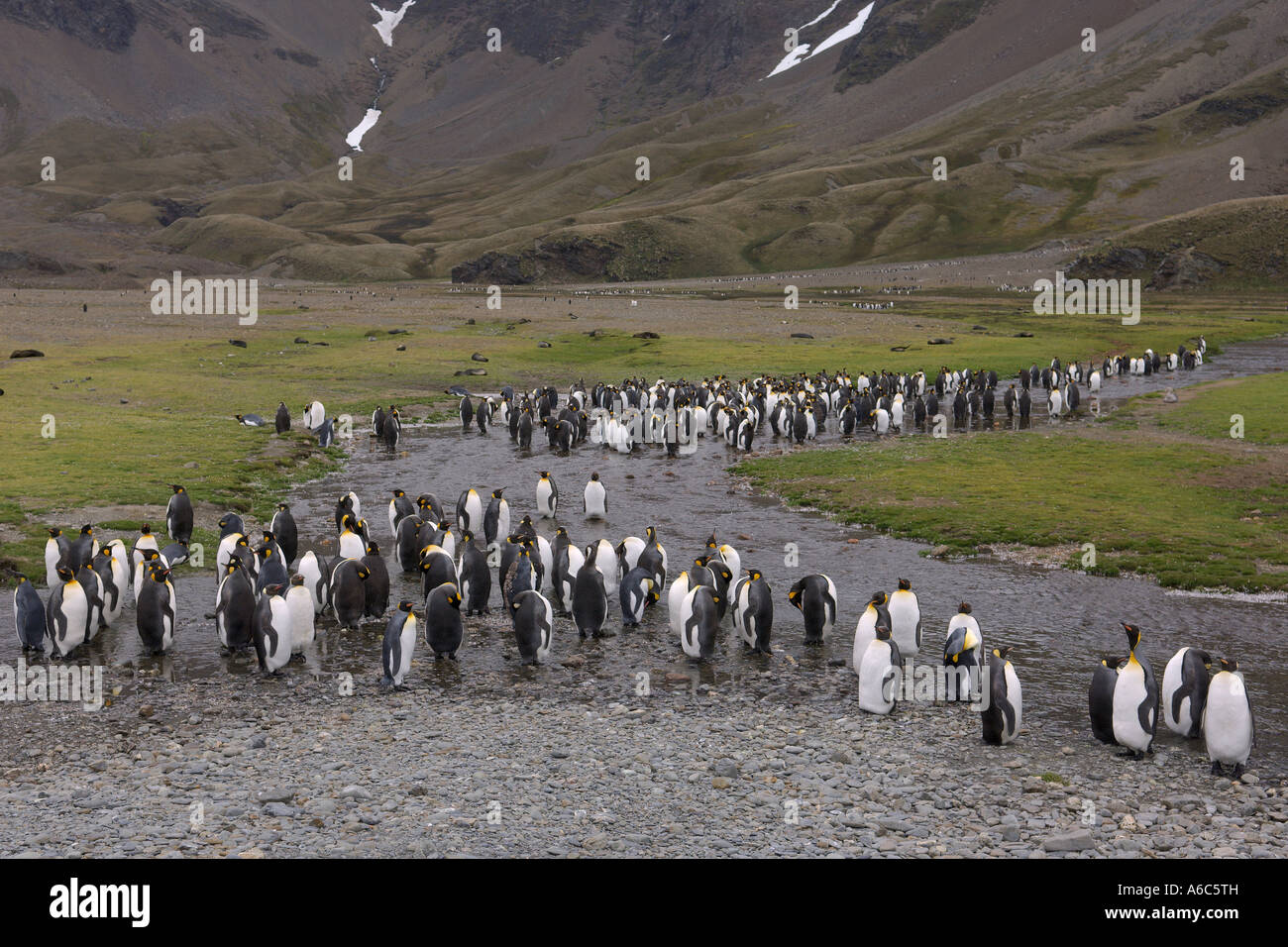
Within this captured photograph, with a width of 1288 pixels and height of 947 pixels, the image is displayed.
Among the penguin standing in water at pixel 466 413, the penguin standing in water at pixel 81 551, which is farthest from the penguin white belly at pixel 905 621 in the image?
the penguin standing in water at pixel 466 413

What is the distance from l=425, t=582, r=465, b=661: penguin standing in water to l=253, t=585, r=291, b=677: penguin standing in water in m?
1.71

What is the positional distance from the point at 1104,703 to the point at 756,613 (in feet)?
14.0

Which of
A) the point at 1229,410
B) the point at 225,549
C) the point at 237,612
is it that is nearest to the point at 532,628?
the point at 237,612

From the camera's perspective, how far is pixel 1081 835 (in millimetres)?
8102

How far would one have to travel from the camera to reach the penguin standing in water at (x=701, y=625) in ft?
41.7

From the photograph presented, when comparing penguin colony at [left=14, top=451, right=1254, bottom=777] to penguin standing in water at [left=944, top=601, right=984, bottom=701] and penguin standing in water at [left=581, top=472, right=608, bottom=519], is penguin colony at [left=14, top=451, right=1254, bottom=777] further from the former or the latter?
penguin standing in water at [left=581, top=472, right=608, bottom=519]

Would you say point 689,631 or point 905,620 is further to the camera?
point 689,631

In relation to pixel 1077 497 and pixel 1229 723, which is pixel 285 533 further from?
pixel 1077 497

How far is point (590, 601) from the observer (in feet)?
45.1

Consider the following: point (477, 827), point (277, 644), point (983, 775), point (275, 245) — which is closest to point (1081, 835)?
point (983, 775)

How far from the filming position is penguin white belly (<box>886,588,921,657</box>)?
12.7m

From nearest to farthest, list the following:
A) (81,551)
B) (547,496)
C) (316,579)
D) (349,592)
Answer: (349,592) < (316,579) < (81,551) < (547,496)
